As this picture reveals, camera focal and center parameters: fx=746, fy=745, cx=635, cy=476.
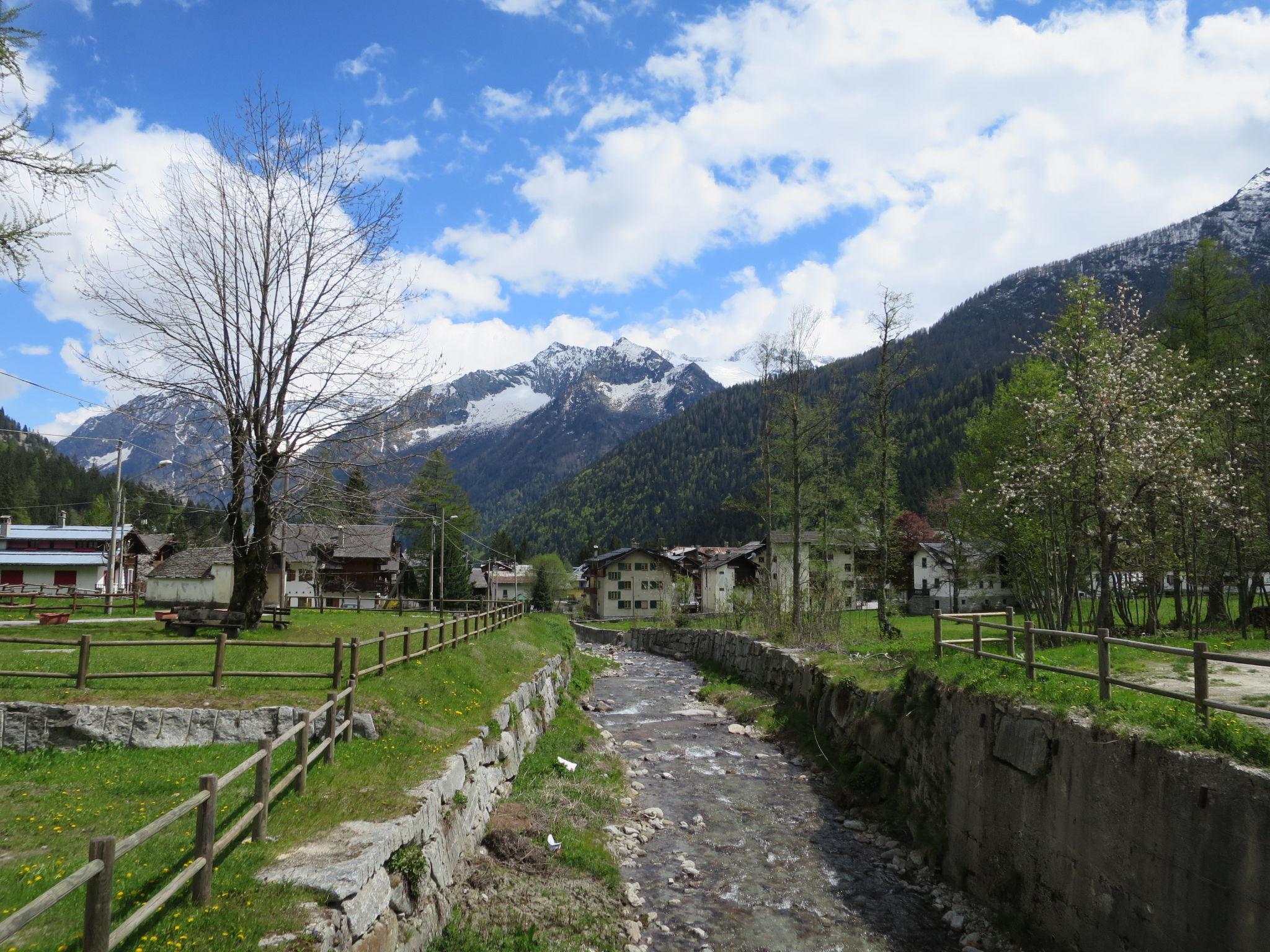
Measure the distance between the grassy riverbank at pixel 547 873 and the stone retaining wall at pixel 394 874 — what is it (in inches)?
15.6

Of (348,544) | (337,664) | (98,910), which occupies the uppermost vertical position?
(348,544)

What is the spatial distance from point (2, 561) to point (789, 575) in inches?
2475

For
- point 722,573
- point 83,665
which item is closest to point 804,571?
point 83,665

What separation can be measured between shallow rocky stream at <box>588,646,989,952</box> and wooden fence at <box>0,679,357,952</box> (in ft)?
17.8

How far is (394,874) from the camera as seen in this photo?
27.7ft

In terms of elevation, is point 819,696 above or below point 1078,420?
below

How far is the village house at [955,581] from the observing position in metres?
41.3

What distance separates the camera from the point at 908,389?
577ft

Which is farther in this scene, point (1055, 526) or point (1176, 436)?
point (1055, 526)

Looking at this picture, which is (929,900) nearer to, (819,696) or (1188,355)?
(819,696)

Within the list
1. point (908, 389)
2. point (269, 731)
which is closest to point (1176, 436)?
point (269, 731)

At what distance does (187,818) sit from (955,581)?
4322 centimetres

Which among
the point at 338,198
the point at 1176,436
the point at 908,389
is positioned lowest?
the point at 1176,436

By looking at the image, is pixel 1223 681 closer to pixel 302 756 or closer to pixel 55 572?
pixel 302 756
